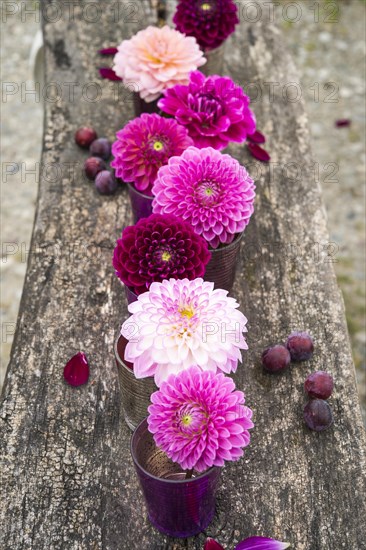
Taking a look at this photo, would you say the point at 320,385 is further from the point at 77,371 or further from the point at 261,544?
the point at 77,371

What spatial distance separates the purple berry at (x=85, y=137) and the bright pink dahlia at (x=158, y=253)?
2.19 ft

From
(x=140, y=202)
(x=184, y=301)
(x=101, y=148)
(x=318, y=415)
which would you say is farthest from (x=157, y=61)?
(x=318, y=415)

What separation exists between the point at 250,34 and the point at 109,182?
78 cm

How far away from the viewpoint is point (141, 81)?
166cm

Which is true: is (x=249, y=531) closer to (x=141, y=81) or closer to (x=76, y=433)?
(x=76, y=433)

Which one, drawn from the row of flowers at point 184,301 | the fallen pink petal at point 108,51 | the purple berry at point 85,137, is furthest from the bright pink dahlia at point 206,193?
the fallen pink petal at point 108,51

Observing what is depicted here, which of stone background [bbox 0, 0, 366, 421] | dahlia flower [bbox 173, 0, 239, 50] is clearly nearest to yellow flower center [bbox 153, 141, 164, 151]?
dahlia flower [bbox 173, 0, 239, 50]

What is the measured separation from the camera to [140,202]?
1479mm

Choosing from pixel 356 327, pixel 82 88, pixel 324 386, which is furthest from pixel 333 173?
pixel 324 386

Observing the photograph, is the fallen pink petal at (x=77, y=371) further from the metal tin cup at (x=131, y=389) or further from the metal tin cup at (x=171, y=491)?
the metal tin cup at (x=171, y=491)

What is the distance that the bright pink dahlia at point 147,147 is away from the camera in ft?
4.71

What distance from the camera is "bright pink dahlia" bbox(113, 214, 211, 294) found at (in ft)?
3.91

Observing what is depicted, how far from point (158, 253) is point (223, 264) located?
0.22 metres

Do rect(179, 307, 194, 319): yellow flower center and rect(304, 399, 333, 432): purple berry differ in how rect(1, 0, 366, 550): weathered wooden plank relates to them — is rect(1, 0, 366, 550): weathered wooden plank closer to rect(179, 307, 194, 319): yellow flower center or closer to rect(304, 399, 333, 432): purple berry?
rect(304, 399, 333, 432): purple berry
